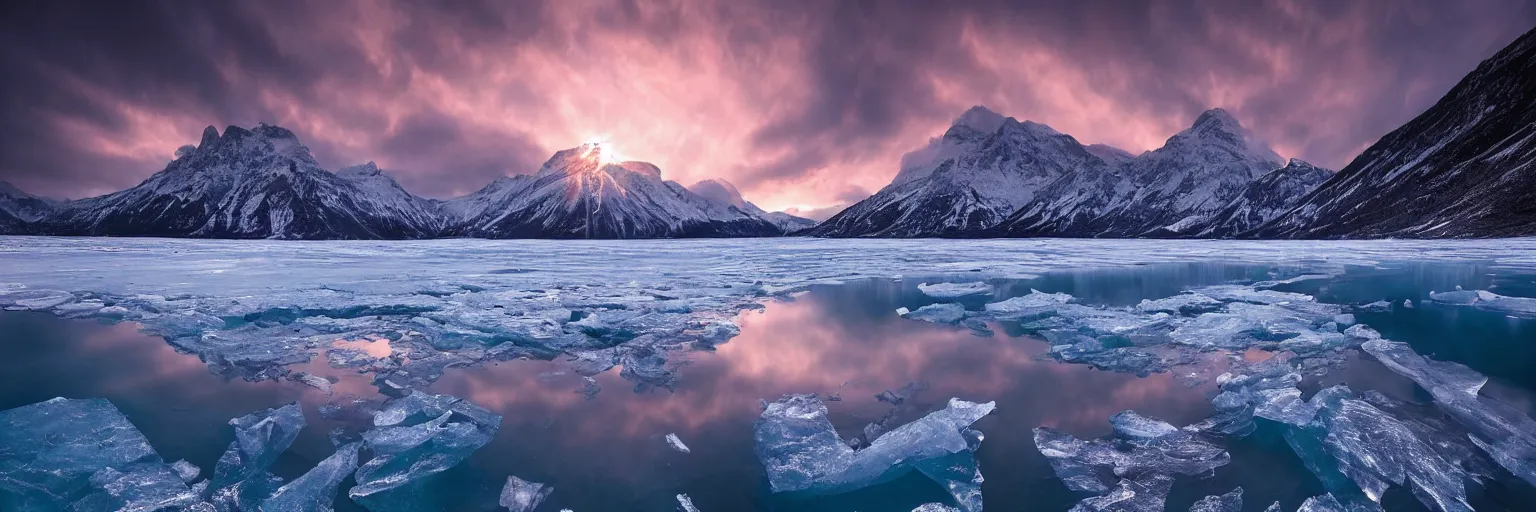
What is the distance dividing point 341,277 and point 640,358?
20.8 m

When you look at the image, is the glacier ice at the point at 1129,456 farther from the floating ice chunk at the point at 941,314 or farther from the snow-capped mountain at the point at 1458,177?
the snow-capped mountain at the point at 1458,177

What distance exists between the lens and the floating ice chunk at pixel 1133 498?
4922 mm

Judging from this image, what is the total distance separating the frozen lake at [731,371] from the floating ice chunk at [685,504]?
7 cm

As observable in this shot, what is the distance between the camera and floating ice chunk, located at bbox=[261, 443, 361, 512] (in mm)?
4973

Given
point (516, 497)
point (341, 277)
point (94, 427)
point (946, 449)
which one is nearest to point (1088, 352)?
point (946, 449)

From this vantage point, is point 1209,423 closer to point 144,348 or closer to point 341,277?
point 144,348

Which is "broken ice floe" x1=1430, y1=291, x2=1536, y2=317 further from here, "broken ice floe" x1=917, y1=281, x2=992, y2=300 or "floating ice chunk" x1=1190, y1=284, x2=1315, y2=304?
"broken ice floe" x1=917, y1=281, x2=992, y2=300

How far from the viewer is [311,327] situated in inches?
488

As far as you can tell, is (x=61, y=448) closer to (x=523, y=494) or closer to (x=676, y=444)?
(x=523, y=494)

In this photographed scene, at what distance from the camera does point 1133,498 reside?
16.6ft

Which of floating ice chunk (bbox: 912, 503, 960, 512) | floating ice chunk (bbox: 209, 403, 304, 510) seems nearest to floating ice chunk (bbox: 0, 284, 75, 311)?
floating ice chunk (bbox: 209, 403, 304, 510)

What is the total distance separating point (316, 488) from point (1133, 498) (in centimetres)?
683

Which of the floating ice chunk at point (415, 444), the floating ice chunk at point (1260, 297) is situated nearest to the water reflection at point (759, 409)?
the floating ice chunk at point (415, 444)

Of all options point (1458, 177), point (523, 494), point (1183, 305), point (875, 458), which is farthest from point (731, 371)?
point (1458, 177)
